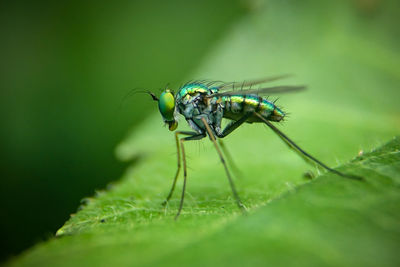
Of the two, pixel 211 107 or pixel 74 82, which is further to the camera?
pixel 74 82

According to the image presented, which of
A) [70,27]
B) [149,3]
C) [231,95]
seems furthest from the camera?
[149,3]

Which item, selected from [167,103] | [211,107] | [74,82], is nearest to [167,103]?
[167,103]

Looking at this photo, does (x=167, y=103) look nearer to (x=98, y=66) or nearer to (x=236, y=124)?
(x=236, y=124)

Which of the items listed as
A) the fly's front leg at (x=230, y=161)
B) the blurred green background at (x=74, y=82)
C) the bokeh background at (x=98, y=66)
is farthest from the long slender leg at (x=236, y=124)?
the blurred green background at (x=74, y=82)

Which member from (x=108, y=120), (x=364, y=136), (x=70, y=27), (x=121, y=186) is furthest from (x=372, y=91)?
(x=70, y=27)

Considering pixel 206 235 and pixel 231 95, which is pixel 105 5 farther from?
pixel 206 235

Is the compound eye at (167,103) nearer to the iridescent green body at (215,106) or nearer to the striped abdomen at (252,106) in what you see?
the iridescent green body at (215,106)
